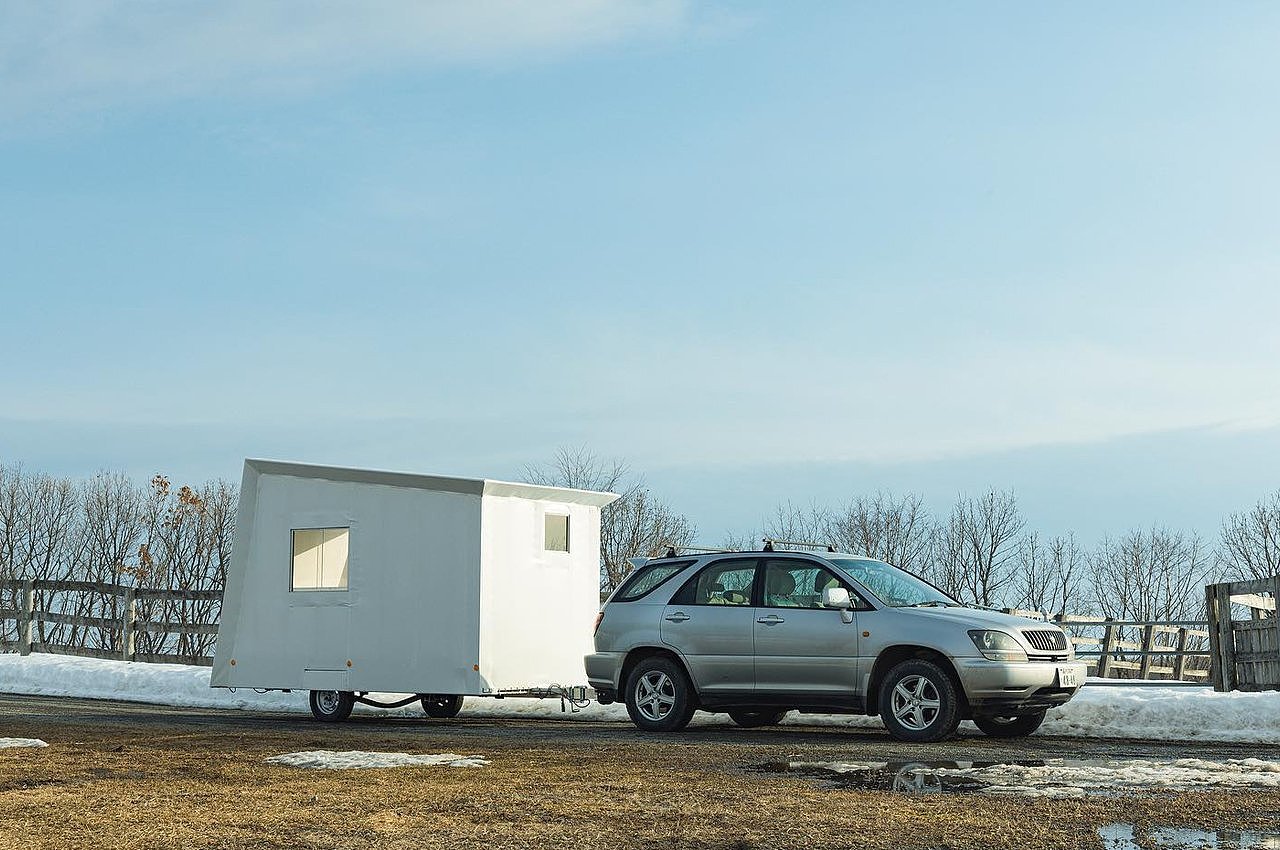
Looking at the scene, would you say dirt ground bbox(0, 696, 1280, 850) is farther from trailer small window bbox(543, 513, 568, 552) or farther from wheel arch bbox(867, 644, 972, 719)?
trailer small window bbox(543, 513, 568, 552)

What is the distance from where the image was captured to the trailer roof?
1623 cm

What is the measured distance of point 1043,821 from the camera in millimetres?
7742

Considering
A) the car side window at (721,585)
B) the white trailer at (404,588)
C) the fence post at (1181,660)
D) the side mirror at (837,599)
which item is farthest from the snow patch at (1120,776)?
the fence post at (1181,660)

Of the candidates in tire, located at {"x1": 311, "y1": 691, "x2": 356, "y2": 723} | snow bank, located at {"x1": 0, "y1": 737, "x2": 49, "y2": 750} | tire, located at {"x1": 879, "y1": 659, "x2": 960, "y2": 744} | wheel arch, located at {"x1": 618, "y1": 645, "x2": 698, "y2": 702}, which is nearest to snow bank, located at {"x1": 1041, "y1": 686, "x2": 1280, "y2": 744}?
tire, located at {"x1": 879, "y1": 659, "x2": 960, "y2": 744}

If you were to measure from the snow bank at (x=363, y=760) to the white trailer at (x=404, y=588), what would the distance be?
14.1 ft

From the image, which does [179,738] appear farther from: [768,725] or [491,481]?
[768,725]

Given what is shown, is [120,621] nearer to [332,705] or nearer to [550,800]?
[332,705]

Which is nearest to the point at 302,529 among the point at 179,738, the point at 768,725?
the point at 179,738

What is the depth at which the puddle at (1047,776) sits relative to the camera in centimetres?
916

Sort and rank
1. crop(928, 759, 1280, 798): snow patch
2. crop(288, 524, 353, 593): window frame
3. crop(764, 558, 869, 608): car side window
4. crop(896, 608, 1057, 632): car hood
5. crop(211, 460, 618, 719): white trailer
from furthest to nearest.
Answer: crop(288, 524, 353, 593): window frame, crop(211, 460, 618, 719): white trailer, crop(764, 558, 869, 608): car side window, crop(896, 608, 1057, 632): car hood, crop(928, 759, 1280, 798): snow patch

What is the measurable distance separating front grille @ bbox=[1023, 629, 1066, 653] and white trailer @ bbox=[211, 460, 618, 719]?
5522 millimetres

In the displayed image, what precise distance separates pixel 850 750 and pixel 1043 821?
4.58 metres

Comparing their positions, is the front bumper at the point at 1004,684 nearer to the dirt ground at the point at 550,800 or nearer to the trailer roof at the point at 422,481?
the dirt ground at the point at 550,800

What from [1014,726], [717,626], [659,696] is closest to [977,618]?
[1014,726]
